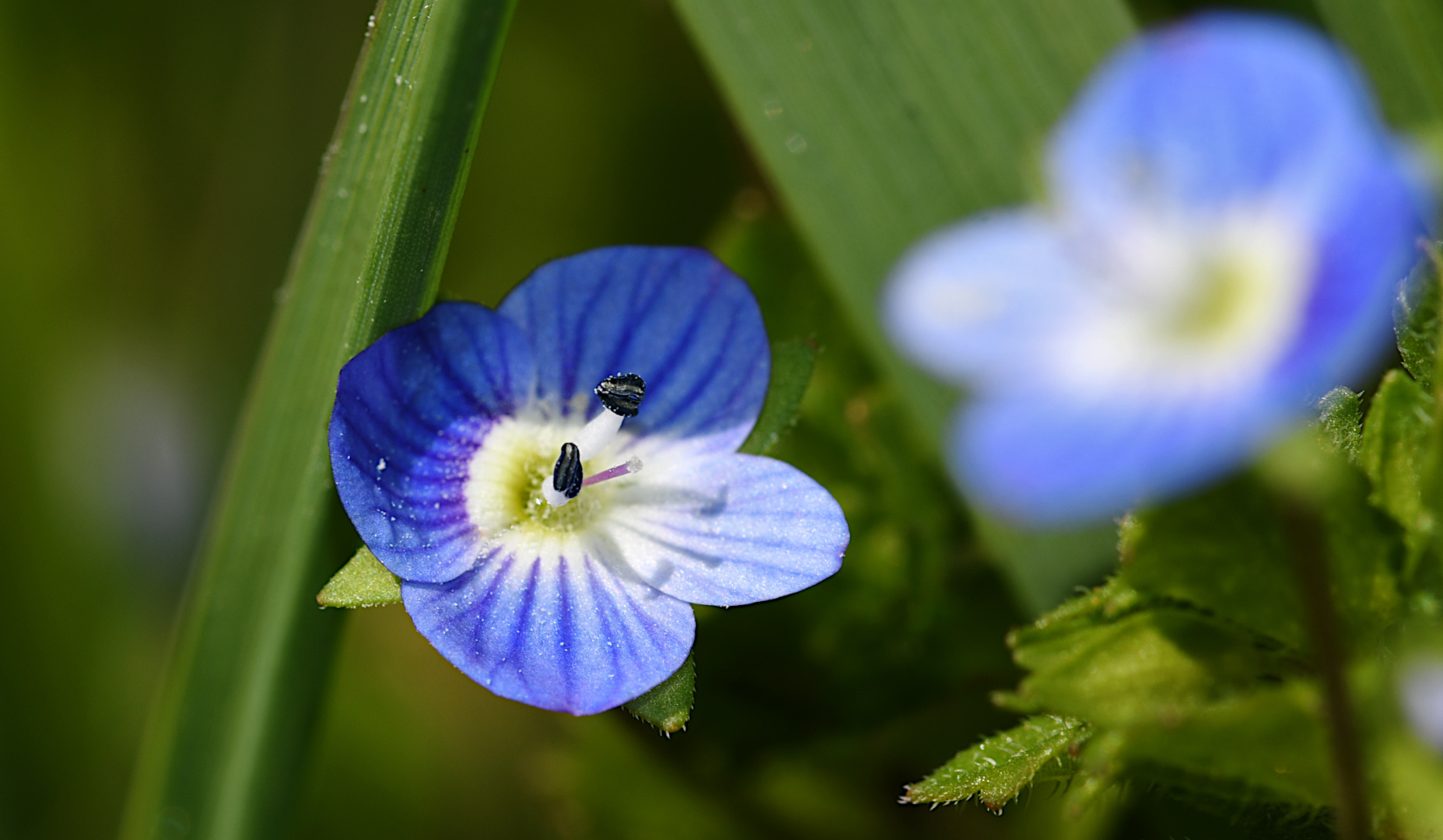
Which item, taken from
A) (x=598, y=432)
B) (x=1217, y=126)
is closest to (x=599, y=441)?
(x=598, y=432)

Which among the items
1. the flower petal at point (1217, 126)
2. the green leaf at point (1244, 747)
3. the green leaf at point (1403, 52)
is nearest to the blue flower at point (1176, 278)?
the flower petal at point (1217, 126)

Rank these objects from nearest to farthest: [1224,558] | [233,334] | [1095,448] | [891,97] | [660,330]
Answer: [1095,448]
[1224,558]
[660,330]
[891,97]
[233,334]

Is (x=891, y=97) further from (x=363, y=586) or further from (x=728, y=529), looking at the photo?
(x=363, y=586)

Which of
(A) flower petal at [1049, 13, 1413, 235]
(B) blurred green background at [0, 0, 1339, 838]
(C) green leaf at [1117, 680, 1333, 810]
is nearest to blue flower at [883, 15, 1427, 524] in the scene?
(A) flower petal at [1049, 13, 1413, 235]

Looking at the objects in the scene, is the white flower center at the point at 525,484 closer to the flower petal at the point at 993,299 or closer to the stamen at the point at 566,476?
the stamen at the point at 566,476

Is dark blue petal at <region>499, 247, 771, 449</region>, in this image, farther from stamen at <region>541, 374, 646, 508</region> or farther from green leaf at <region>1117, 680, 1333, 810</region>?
green leaf at <region>1117, 680, 1333, 810</region>

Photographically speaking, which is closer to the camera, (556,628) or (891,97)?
(556,628)

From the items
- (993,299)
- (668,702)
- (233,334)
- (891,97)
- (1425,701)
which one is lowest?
(1425,701)

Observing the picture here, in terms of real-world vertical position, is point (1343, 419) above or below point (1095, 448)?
below
